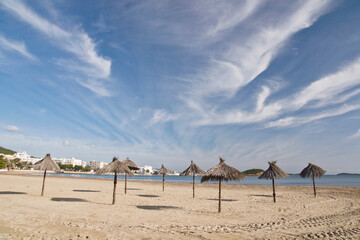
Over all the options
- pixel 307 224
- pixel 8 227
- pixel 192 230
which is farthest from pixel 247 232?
pixel 8 227

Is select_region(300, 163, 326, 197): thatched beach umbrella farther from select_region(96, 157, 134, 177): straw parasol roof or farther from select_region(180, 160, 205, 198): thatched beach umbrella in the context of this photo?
select_region(96, 157, 134, 177): straw parasol roof

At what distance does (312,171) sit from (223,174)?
12216 millimetres

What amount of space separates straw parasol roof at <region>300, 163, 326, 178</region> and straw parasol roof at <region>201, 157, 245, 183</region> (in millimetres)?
10898

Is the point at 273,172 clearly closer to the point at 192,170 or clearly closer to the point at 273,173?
the point at 273,173

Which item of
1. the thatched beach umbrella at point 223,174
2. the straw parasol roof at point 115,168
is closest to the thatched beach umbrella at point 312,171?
the thatched beach umbrella at point 223,174

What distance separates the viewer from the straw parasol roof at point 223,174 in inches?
406

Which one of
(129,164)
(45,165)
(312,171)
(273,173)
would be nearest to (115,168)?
(129,164)

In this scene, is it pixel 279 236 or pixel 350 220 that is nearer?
pixel 279 236

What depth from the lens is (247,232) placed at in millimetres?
6934

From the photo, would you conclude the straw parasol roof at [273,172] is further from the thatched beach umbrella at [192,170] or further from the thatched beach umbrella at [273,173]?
the thatched beach umbrella at [192,170]

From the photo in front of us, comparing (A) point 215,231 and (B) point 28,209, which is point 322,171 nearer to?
(A) point 215,231

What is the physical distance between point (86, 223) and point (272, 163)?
41.5 ft

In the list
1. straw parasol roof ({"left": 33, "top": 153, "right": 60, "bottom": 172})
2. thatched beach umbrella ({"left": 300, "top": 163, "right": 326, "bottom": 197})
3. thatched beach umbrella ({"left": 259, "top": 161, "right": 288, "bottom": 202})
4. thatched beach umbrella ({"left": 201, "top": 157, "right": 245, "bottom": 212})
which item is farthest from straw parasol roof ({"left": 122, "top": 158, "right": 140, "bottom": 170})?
thatched beach umbrella ({"left": 300, "top": 163, "right": 326, "bottom": 197})

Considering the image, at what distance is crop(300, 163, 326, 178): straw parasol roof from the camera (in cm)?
1767
